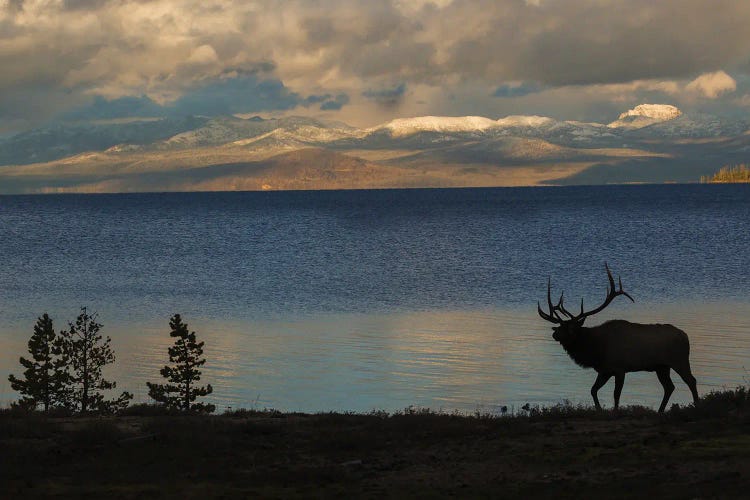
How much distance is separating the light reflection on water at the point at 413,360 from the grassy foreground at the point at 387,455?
8811 millimetres

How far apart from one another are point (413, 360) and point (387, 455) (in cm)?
1871

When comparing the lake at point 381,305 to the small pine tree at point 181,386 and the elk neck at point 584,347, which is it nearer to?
the small pine tree at point 181,386

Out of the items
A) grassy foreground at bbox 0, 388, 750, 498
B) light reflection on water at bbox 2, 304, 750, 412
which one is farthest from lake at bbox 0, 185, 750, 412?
grassy foreground at bbox 0, 388, 750, 498

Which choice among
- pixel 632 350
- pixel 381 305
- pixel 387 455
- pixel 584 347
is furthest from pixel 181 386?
pixel 381 305

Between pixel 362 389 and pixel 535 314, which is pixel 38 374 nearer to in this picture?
pixel 362 389

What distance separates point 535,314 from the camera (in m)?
47.1

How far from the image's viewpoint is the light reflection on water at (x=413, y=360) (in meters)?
28.9

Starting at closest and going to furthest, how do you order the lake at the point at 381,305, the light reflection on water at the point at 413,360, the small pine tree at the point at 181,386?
the small pine tree at the point at 181,386, the light reflection on water at the point at 413,360, the lake at the point at 381,305

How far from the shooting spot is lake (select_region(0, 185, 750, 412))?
30734 millimetres

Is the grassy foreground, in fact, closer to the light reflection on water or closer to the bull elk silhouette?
the bull elk silhouette

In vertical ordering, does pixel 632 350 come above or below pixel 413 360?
above

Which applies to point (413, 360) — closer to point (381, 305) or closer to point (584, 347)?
point (584, 347)

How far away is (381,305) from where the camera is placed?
5275 cm

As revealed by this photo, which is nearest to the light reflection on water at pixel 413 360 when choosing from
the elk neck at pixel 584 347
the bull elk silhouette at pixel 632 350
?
Answer: the elk neck at pixel 584 347
